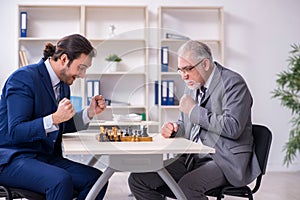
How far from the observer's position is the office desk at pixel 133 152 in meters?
2.06

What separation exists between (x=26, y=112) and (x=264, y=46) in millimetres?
4164

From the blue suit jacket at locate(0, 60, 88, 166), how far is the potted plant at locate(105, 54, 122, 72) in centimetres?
306

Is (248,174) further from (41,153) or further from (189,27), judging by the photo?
(189,27)

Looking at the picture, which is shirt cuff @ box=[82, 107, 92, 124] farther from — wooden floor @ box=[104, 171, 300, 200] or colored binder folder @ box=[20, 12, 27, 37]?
colored binder folder @ box=[20, 12, 27, 37]

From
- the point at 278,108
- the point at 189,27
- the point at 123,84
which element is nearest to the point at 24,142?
the point at 123,84

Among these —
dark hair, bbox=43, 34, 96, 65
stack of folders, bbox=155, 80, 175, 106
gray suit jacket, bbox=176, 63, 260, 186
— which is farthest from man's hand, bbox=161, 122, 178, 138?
stack of folders, bbox=155, 80, 175, 106

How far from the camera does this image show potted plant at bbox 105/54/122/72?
18.4 feet

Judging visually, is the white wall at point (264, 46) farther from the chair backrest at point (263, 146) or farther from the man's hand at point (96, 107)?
the chair backrest at point (263, 146)

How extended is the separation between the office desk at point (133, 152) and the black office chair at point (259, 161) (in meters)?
0.25

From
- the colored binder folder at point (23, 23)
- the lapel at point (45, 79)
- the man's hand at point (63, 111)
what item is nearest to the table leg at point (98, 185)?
the man's hand at point (63, 111)

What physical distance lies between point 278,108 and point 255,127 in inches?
134

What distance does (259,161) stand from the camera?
2.60 meters

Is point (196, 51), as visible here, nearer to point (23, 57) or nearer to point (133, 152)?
point (133, 152)

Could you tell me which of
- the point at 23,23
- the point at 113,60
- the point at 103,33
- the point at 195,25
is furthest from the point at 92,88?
the point at 195,25
